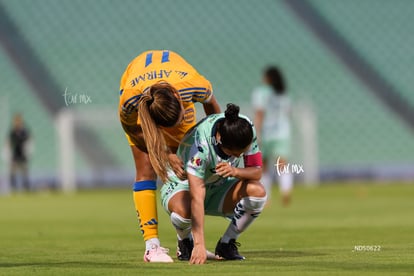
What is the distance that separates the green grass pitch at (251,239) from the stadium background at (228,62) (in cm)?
665

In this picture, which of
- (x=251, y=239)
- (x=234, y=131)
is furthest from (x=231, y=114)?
(x=251, y=239)

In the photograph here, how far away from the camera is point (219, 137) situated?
6.16m

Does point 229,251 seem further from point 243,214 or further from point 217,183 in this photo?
point 217,183

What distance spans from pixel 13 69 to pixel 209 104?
58.6 ft

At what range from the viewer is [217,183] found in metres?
6.63

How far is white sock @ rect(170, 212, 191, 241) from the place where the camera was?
21.0 ft

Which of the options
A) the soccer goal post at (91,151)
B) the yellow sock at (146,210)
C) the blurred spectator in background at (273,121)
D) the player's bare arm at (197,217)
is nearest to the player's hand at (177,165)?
the player's bare arm at (197,217)

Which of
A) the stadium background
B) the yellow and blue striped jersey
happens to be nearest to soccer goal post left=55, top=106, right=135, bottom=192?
the stadium background

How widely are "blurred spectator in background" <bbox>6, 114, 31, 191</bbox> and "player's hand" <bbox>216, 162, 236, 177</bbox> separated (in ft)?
54.2

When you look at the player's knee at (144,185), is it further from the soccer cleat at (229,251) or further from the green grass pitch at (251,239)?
the soccer cleat at (229,251)

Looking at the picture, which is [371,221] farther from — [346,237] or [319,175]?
[319,175]

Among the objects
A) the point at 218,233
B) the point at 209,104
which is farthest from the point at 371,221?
the point at 209,104

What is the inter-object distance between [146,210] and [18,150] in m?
16.1

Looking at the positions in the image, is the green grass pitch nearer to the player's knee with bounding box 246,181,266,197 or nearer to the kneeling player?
the kneeling player
